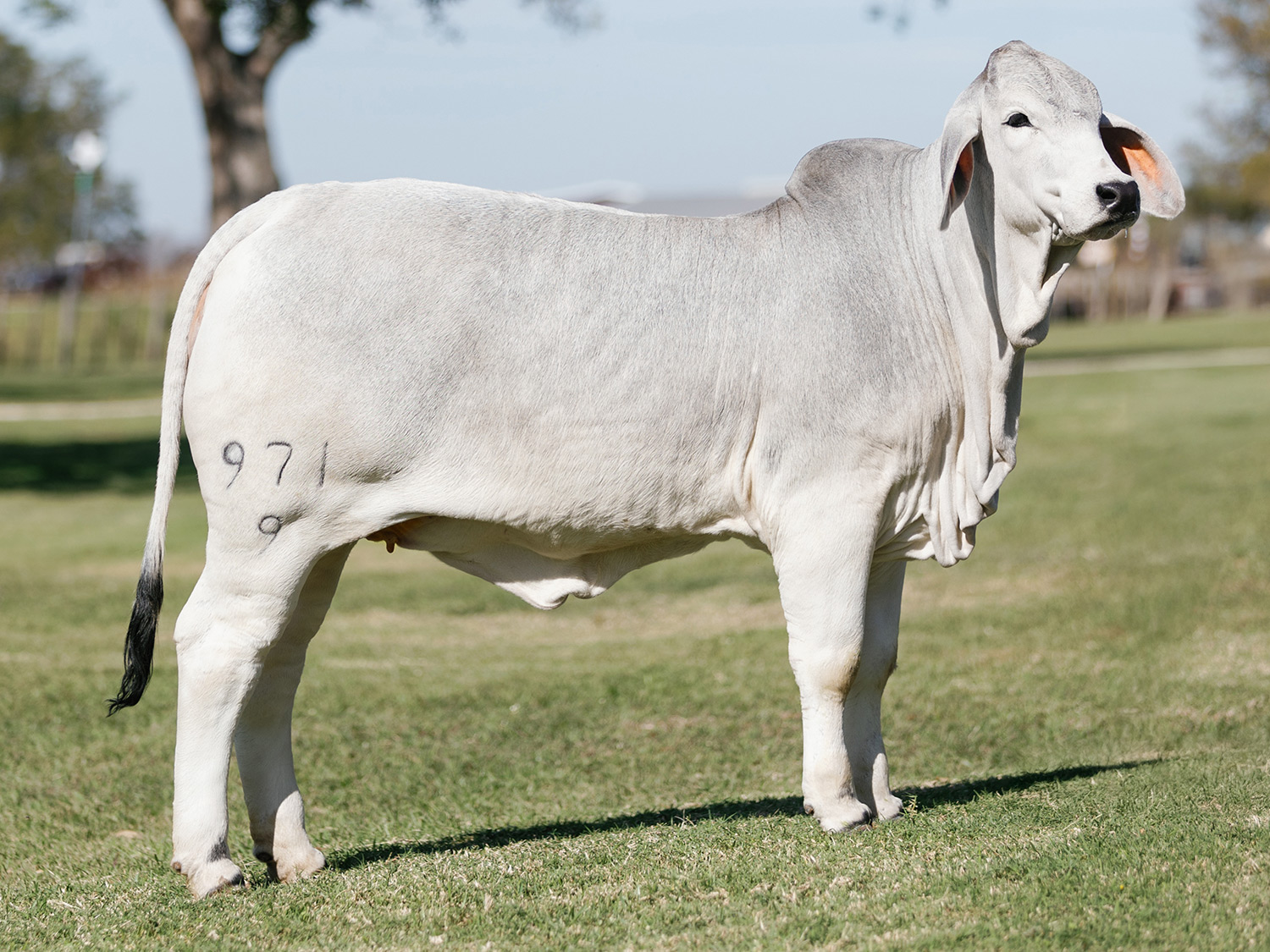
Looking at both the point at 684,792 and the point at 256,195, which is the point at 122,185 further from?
the point at 684,792

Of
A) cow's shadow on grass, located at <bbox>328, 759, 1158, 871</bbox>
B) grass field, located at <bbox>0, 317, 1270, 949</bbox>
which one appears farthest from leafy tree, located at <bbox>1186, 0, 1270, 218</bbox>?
cow's shadow on grass, located at <bbox>328, 759, 1158, 871</bbox>

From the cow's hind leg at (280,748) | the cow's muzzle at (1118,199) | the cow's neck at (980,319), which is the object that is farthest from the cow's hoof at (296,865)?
the cow's muzzle at (1118,199)

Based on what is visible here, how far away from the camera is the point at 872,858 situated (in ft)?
14.1

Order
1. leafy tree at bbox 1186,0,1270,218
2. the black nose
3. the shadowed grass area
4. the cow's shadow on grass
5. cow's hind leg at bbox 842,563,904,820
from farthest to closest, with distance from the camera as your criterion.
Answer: leafy tree at bbox 1186,0,1270,218 < the shadowed grass area < the cow's shadow on grass < cow's hind leg at bbox 842,563,904,820 < the black nose

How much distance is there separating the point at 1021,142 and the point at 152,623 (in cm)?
304

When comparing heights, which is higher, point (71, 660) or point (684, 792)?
point (684, 792)

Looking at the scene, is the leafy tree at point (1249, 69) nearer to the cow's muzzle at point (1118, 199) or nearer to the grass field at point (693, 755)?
the grass field at point (693, 755)

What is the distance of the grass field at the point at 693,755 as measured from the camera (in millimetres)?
4043

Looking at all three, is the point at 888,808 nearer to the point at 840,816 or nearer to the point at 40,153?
the point at 840,816

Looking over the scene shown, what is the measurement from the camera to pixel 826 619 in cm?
439

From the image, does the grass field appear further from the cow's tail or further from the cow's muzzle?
the cow's muzzle

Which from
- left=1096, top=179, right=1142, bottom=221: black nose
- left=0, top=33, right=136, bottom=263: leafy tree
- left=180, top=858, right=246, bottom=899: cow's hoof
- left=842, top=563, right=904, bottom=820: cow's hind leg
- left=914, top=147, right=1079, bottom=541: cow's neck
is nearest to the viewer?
left=1096, top=179, right=1142, bottom=221: black nose

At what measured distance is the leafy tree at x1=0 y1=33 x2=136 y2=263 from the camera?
5122cm

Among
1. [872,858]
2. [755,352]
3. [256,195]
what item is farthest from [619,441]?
[256,195]
